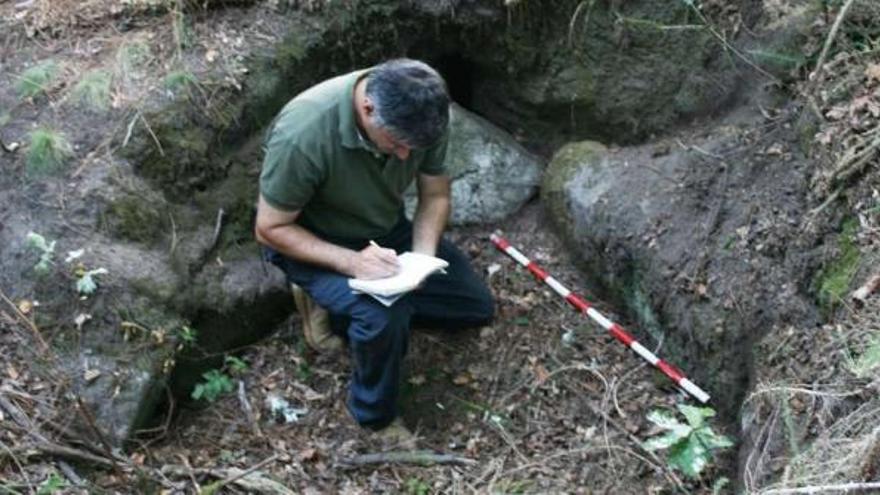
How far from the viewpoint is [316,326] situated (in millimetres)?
4395

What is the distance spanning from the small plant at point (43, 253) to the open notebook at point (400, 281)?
3.67ft

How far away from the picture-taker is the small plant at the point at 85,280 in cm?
405

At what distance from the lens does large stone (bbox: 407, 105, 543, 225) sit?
512 centimetres

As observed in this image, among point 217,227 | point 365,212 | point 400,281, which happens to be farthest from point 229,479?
point 217,227

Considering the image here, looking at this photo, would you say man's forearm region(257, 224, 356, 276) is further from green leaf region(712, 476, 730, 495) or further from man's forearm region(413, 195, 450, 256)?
green leaf region(712, 476, 730, 495)

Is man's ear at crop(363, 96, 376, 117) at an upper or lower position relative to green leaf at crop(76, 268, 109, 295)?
upper

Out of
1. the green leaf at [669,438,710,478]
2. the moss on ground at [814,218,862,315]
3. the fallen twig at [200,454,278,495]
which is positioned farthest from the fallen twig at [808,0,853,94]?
the fallen twig at [200,454,278,495]

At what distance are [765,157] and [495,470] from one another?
1581mm

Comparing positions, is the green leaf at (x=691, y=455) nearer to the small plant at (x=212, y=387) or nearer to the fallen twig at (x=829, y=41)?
the fallen twig at (x=829, y=41)

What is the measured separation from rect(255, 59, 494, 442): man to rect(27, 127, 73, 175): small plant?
3.02ft

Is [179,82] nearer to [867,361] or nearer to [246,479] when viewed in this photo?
[246,479]

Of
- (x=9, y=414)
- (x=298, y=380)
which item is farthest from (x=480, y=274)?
(x=9, y=414)

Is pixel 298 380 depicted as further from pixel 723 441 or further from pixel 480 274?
pixel 723 441

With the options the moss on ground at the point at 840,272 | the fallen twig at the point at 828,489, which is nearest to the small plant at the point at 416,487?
the fallen twig at the point at 828,489
